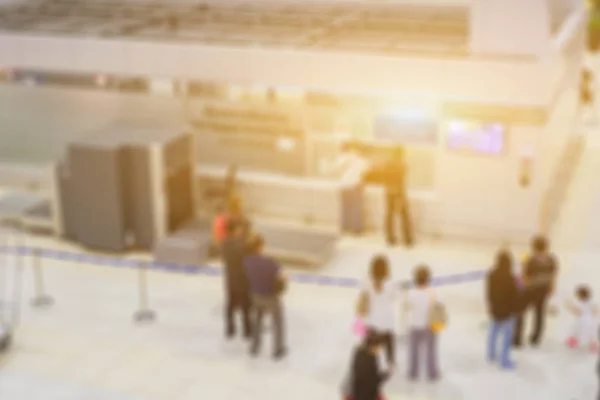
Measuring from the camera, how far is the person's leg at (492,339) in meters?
11.0

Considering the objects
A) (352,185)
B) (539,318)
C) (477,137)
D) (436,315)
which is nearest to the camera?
(436,315)

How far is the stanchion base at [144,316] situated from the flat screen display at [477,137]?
219 inches

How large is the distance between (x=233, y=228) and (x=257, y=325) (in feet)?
4.24

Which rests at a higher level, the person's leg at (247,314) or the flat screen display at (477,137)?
A: the flat screen display at (477,137)

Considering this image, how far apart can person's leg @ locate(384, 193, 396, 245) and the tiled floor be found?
0.85 meters

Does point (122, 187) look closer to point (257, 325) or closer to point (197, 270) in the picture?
point (197, 270)

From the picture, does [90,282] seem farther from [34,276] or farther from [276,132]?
[276,132]

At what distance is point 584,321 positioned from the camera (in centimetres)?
1142

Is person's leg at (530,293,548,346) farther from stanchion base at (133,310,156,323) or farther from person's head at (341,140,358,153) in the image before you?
stanchion base at (133,310,156,323)

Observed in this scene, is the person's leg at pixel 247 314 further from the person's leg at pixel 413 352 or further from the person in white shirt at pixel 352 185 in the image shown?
the person in white shirt at pixel 352 185

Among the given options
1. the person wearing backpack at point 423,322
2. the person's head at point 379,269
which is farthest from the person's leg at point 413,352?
the person's head at point 379,269

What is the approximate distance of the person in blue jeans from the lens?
1055 cm

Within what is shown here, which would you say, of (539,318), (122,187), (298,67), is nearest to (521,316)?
(539,318)

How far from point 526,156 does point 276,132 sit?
4718mm
